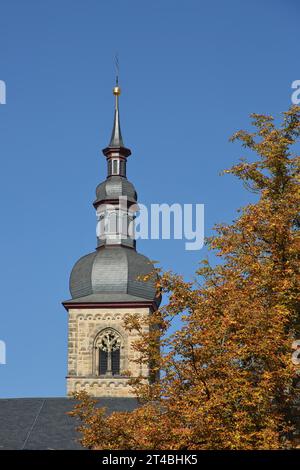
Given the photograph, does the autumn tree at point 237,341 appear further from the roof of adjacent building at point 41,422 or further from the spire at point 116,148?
the spire at point 116,148

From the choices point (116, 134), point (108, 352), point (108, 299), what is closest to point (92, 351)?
point (108, 352)

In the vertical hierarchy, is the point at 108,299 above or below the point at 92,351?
above

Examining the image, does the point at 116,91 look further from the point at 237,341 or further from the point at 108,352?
the point at 237,341

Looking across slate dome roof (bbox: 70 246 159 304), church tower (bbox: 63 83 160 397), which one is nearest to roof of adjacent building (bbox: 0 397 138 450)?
church tower (bbox: 63 83 160 397)

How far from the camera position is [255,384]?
27562mm

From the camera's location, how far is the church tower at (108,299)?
59.5 metres

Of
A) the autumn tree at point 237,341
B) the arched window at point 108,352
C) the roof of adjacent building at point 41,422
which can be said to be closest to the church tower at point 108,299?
the arched window at point 108,352

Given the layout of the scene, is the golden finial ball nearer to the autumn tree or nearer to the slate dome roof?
the slate dome roof

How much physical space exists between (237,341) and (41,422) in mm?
26264

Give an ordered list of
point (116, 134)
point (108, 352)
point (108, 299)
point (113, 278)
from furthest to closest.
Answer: point (116, 134) < point (113, 278) < point (108, 299) < point (108, 352)

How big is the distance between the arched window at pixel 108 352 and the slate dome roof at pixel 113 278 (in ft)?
5.66

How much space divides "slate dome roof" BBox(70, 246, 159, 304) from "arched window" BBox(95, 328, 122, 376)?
1724 millimetres

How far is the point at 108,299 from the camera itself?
60.8 meters
